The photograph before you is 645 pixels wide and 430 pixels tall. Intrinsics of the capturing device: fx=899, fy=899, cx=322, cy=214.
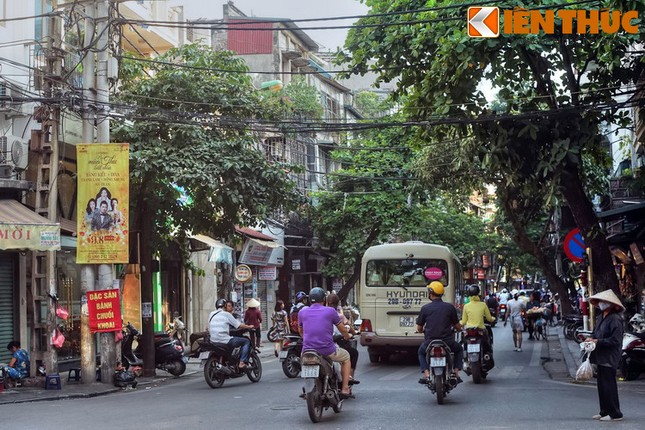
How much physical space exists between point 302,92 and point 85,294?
82.8 feet

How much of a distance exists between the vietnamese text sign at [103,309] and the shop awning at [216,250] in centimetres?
961

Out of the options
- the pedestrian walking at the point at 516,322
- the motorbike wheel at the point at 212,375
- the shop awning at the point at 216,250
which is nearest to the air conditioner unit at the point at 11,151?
the motorbike wheel at the point at 212,375

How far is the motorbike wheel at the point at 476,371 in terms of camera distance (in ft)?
51.5

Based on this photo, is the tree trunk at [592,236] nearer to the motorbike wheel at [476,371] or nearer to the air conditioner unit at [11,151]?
the motorbike wheel at [476,371]

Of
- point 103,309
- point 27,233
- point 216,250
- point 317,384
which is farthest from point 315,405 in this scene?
point 216,250

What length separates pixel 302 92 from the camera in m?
41.7

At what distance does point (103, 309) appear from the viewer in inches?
691

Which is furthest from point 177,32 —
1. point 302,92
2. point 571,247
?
point 571,247

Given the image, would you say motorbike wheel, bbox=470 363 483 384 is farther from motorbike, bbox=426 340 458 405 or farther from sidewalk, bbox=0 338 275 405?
sidewalk, bbox=0 338 275 405

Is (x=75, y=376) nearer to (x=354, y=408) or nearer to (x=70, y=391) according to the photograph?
(x=70, y=391)

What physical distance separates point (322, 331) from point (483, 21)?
6.51 m

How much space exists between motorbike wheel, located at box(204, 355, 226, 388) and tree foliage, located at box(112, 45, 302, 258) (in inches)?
170

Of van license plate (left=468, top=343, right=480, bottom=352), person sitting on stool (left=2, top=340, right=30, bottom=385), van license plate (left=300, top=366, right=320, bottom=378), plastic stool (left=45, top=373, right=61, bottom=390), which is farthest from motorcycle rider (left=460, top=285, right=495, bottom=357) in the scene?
person sitting on stool (left=2, top=340, right=30, bottom=385)

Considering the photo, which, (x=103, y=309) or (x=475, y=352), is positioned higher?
(x=103, y=309)
